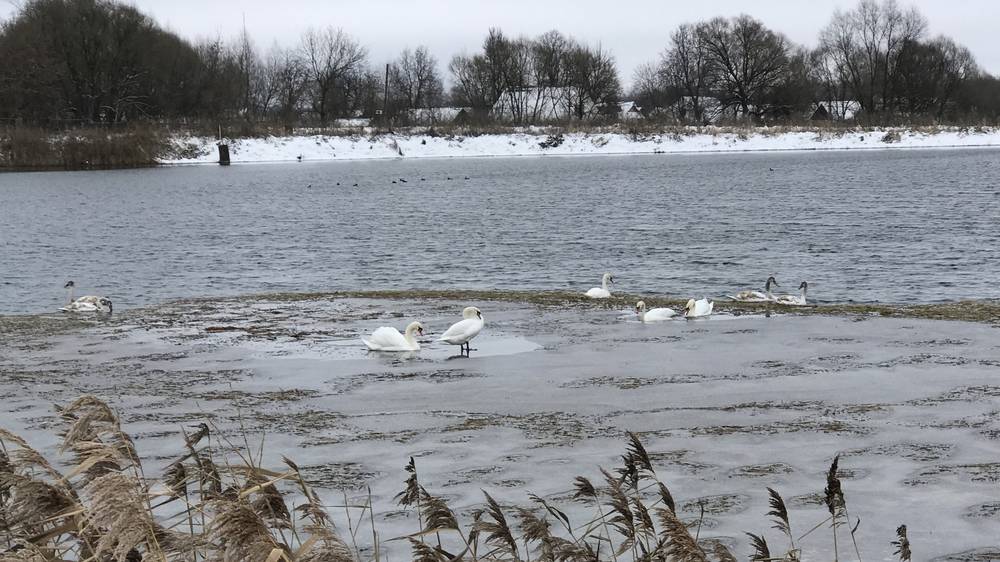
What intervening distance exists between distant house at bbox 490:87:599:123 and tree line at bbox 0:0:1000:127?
6.3 inches

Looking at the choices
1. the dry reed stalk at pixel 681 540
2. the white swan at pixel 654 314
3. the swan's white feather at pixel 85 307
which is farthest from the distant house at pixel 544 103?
the dry reed stalk at pixel 681 540

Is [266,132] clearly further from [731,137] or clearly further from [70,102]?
[731,137]

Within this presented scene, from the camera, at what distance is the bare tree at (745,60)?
4387 inches

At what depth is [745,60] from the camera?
111562 millimetres

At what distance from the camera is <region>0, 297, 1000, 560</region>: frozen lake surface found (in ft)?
22.1

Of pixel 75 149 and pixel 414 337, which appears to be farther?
pixel 75 149

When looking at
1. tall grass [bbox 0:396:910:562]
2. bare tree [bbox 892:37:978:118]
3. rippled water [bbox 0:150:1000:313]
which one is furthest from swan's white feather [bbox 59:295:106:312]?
bare tree [bbox 892:37:978:118]

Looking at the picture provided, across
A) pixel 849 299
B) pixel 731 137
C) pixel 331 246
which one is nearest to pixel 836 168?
pixel 731 137

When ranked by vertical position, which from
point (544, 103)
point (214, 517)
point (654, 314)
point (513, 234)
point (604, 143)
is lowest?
point (513, 234)

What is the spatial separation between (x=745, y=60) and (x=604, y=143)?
92.6 ft

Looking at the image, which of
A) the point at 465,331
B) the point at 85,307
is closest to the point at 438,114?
the point at 85,307

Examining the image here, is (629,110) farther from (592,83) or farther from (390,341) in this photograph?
(390,341)

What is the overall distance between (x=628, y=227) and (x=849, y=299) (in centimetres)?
1467

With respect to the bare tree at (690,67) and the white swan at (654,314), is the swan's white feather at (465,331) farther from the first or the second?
the bare tree at (690,67)
